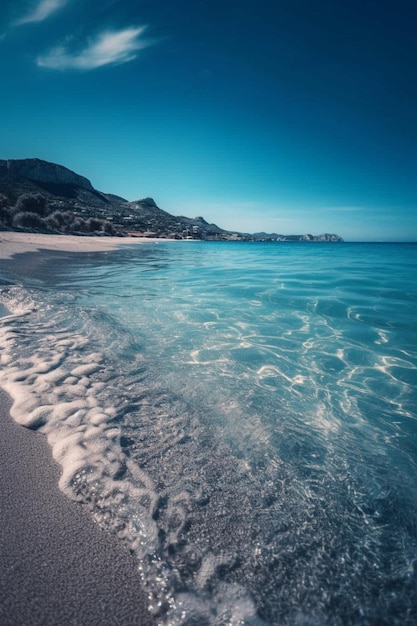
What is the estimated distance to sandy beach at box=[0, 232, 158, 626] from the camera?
129 centimetres

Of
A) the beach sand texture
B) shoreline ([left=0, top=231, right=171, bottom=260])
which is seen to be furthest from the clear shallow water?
the beach sand texture

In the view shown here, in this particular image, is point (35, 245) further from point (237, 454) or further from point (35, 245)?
point (237, 454)

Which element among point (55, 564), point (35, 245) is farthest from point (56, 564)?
point (35, 245)

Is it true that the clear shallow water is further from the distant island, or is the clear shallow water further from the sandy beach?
the distant island

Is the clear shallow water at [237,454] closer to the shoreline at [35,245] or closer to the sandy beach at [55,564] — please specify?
the sandy beach at [55,564]

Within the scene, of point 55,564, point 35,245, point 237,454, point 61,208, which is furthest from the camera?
point 61,208

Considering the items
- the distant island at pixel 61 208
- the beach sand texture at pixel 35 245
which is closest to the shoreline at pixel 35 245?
the beach sand texture at pixel 35 245

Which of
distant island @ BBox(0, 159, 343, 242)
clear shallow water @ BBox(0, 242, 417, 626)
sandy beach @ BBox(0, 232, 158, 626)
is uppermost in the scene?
distant island @ BBox(0, 159, 343, 242)

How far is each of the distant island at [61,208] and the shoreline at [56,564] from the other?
1679 inches

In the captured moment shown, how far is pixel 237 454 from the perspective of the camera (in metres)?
2.50

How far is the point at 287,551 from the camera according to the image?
167 centimetres

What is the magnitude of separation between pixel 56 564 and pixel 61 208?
3866 inches

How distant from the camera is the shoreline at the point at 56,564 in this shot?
1.29m

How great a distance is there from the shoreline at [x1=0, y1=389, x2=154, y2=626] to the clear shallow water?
97 mm
